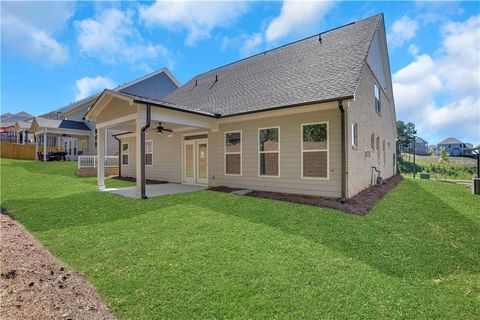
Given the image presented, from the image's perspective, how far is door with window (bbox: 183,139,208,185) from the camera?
37.4ft

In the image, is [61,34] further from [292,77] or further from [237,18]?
[292,77]

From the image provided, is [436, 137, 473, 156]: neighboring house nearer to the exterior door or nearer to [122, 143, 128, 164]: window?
the exterior door

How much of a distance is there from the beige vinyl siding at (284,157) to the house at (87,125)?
14.1 m

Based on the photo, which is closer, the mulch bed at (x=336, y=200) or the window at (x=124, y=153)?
the mulch bed at (x=336, y=200)

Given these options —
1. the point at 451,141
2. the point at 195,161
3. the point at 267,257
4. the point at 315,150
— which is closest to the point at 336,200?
the point at 315,150

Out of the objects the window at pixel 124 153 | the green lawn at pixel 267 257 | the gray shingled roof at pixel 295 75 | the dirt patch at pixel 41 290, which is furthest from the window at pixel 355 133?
the window at pixel 124 153

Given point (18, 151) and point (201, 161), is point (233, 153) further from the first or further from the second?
point (18, 151)

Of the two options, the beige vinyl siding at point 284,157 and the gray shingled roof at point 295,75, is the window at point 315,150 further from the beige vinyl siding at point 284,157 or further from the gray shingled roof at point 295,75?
the gray shingled roof at point 295,75

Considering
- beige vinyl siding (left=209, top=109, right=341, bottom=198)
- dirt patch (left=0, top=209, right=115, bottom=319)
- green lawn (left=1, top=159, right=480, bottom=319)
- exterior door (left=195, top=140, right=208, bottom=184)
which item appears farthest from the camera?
exterior door (left=195, top=140, right=208, bottom=184)

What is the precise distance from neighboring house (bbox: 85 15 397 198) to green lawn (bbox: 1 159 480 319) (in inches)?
72.6

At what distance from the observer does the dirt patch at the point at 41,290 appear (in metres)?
2.52

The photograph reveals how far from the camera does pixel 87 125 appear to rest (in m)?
24.4

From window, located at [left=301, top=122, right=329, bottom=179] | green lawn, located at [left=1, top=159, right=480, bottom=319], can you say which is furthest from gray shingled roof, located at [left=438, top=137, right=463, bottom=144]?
window, located at [left=301, top=122, right=329, bottom=179]

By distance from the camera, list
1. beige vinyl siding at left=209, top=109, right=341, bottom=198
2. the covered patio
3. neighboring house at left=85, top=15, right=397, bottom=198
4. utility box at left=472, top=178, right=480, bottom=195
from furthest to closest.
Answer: utility box at left=472, top=178, right=480, bottom=195
the covered patio
neighboring house at left=85, top=15, right=397, bottom=198
beige vinyl siding at left=209, top=109, right=341, bottom=198
